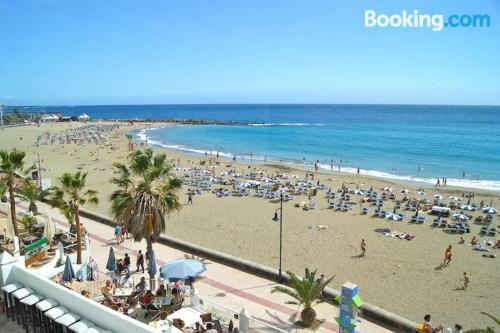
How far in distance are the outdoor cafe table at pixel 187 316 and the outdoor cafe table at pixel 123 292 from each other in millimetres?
2169

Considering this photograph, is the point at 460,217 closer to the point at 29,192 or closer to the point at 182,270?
the point at 182,270

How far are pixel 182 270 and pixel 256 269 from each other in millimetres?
3529

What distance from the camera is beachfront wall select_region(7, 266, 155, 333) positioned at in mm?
7048

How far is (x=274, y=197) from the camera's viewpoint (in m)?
29.1

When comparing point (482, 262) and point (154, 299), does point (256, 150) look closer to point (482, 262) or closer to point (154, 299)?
point (482, 262)

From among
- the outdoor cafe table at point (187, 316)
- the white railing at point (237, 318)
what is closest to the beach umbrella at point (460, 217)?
the white railing at point (237, 318)

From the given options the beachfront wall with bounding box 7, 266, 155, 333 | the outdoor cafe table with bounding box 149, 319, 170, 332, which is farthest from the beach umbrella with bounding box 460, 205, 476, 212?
the beachfront wall with bounding box 7, 266, 155, 333

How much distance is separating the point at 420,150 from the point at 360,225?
1638 inches

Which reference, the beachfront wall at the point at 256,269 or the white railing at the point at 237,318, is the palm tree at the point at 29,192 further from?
the white railing at the point at 237,318

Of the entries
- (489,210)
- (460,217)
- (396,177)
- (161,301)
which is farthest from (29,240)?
(396,177)

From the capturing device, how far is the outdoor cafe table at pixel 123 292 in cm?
1098

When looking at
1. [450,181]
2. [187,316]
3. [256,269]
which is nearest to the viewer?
[187,316]

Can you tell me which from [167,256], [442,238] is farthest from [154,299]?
[442,238]

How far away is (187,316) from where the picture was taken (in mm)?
9508
